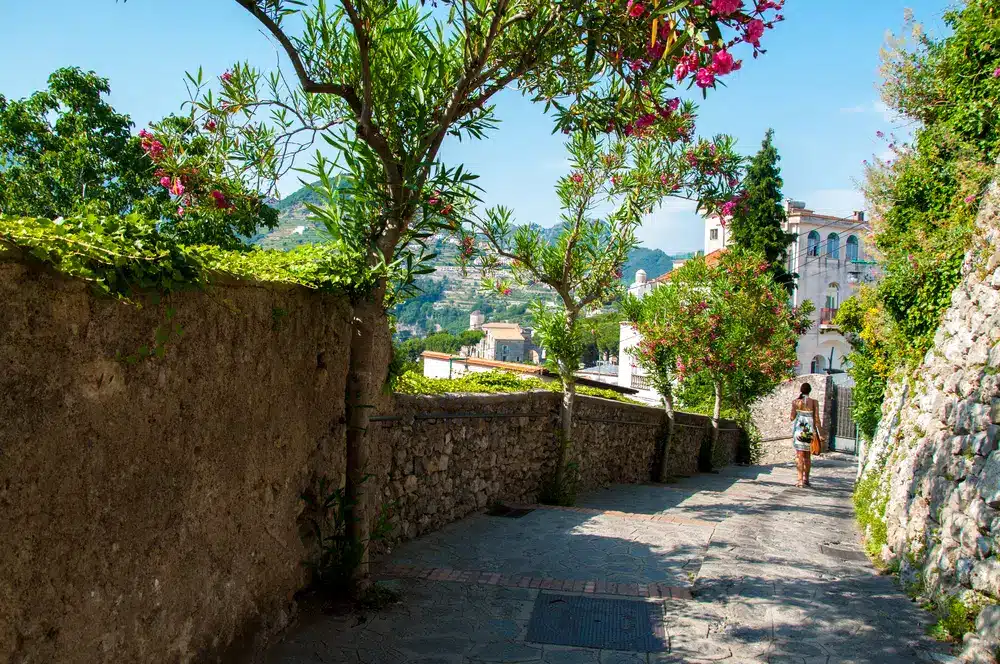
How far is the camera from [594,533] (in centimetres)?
759

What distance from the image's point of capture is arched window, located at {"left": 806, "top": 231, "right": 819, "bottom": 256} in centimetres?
5048

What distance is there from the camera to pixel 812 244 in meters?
50.7

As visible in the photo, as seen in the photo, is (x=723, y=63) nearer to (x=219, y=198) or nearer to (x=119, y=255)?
(x=119, y=255)

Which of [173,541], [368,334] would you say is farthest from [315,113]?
[173,541]

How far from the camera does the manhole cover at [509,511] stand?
8.35 m

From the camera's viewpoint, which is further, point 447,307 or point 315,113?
point 447,307

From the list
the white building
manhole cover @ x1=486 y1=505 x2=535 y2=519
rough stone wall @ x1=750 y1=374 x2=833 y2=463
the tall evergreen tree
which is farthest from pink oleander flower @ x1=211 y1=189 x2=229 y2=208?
the white building

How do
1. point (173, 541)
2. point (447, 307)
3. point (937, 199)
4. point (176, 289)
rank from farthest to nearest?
point (447, 307), point (937, 199), point (173, 541), point (176, 289)

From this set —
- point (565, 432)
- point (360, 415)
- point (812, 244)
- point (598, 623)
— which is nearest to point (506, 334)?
point (812, 244)

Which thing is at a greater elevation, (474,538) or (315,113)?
(315,113)

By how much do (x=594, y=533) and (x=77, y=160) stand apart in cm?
1449

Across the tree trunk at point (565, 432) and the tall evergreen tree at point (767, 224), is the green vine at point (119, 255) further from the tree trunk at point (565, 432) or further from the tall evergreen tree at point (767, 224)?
the tall evergreen tree at point (767, 224)

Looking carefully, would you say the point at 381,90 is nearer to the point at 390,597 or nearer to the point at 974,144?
the point at 390,597

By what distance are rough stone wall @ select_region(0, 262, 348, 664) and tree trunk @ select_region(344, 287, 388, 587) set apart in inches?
17.6
